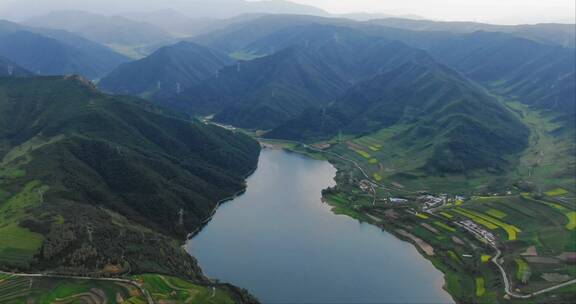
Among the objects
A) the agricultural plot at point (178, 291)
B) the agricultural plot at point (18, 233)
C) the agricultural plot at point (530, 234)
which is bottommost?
the agricultural plot at point (178, 291)

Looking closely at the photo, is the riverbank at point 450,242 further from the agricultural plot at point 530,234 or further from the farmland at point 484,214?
the agricultural plot at point 530,234

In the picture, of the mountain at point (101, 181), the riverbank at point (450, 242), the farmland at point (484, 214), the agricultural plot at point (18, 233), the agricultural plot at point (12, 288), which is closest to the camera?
the agricultural plot at point (12, 288)

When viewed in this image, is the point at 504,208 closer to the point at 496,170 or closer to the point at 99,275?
the point at 496,170

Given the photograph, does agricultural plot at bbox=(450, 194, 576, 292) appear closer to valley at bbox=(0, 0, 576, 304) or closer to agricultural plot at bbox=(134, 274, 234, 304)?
valley at bbox=(0, 0, 576, 304)

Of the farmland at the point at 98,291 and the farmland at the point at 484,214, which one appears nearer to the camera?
the farmland at the point at 98,291

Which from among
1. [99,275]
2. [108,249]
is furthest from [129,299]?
[108,249]

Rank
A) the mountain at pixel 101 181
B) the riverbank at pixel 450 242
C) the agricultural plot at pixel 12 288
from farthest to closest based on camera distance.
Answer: the riverbank at pixel 450 242
the mountain at pixel 101 181
the agricultural plot at pixel 12 288

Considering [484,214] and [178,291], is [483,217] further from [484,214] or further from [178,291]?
[178,291]

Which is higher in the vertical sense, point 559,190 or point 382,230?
point 559,190

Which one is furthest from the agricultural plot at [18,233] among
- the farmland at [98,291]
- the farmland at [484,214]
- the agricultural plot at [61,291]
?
the farmland at [484,214]
